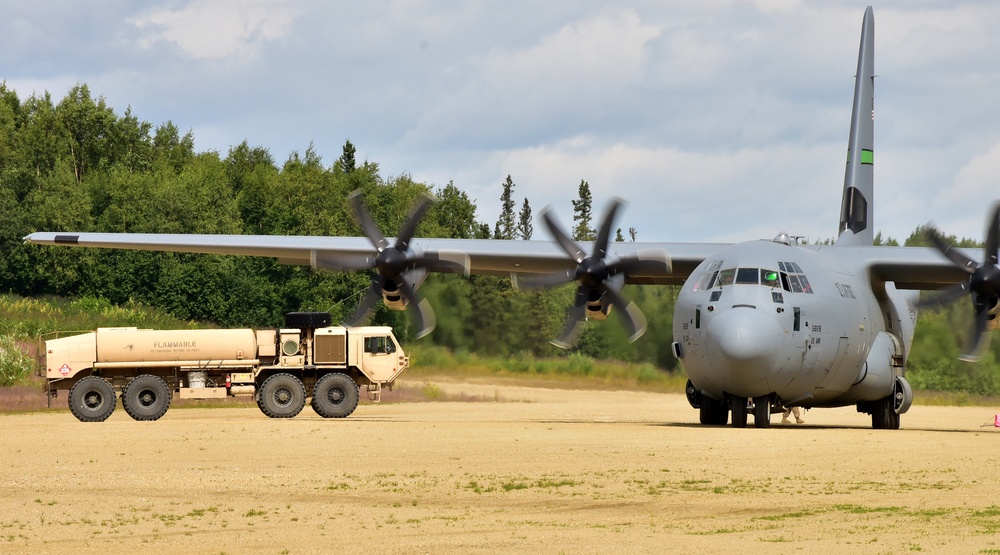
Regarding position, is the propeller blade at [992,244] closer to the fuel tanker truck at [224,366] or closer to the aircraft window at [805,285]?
the aircraft window at [805,285]

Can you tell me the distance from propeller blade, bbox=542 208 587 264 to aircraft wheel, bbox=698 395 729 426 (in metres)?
3.86

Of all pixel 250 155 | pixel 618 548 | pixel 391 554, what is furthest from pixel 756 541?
pixel 250 155

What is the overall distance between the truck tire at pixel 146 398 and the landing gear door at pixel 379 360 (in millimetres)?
4889

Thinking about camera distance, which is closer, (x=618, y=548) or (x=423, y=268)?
(x=618, y=548)

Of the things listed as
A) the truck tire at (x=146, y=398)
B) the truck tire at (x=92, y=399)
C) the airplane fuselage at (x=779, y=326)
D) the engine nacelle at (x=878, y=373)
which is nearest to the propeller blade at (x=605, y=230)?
the airplane fuselage at (x=779, y=326)

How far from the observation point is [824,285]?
24094 mm

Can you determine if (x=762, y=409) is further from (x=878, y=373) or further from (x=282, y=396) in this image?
(x=282, y=396)

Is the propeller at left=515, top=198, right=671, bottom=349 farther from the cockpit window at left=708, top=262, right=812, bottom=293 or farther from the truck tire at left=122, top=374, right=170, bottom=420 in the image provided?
the truck tire at left=122, top=374, right=170, bottom=420

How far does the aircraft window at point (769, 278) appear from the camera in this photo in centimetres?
2330

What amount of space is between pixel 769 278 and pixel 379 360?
12.3 meters

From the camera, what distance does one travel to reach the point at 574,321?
26.3 m

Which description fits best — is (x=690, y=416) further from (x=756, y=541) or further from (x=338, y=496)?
(x=756, y=541)

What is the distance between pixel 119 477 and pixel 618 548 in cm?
818

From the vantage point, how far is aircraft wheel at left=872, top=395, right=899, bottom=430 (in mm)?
27297
